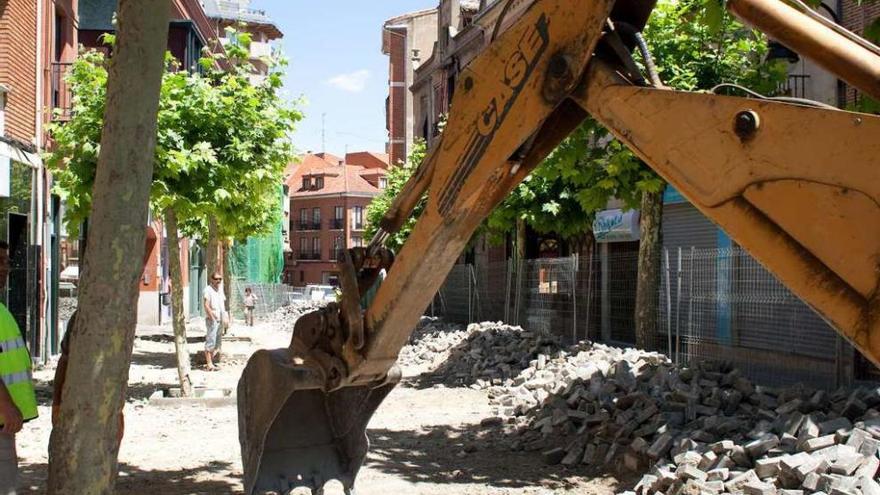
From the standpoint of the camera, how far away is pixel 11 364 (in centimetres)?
518

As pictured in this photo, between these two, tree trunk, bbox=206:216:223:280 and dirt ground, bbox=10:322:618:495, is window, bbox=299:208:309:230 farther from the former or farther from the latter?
dirt ground, bbox=10:322:618:495

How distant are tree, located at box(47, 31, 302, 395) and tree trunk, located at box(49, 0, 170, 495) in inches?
306

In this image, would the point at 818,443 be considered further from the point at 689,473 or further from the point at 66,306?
Result: the point at 66,306

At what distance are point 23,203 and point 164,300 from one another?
65.2 feet

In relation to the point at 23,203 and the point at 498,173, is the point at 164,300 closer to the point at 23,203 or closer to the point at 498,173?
the point at 23,203

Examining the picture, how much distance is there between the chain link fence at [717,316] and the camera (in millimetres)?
11914

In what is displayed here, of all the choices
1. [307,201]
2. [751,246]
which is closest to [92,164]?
[751,246]

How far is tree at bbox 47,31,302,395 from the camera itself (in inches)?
486

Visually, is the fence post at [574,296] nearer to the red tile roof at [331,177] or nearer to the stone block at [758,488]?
the stone block at [758,488]

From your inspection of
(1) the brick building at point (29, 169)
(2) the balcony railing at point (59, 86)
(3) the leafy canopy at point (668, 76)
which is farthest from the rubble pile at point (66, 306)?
(3) the leafy canopy at point (668, 76)

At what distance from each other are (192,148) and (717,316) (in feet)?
23.6

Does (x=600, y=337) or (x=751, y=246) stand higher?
(x=751, y=246)

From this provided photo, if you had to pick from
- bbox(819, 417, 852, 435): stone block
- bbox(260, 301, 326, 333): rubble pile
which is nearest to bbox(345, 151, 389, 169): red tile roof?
bbox(260, 301, 326, 333): rubble pile

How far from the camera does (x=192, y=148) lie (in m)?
12.6
